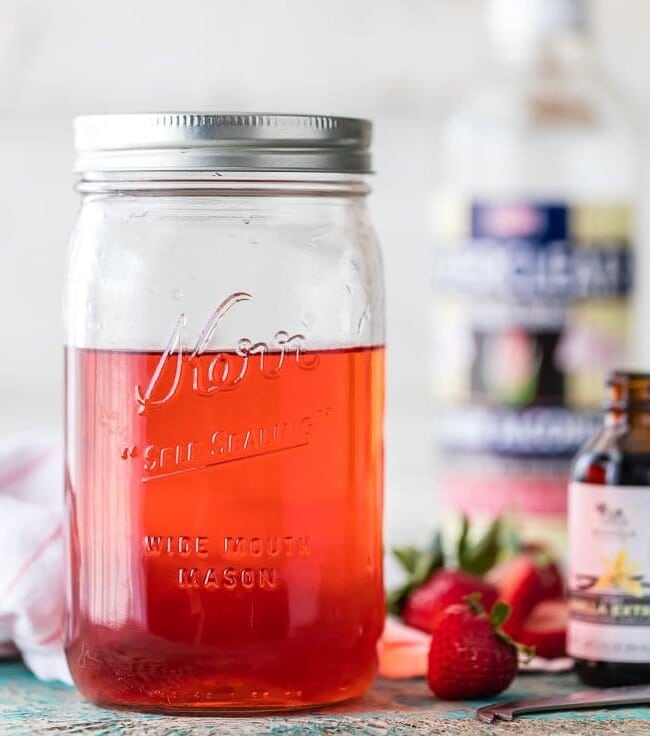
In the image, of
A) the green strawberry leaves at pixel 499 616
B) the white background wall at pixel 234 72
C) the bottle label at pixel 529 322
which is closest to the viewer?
the green strawberry leaves at pixel 499 616

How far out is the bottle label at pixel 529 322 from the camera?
164 cm

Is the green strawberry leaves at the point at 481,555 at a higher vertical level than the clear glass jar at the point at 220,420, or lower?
lower

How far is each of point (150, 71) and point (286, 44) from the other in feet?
0.65

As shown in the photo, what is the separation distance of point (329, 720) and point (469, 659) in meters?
0.10

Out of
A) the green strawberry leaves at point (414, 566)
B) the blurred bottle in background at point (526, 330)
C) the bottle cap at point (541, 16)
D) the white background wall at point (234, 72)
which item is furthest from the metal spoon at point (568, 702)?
A: the white background wall at point (234, 72)

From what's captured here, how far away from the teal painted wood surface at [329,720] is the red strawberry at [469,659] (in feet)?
0.03

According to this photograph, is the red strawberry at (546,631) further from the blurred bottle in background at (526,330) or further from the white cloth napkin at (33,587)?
the blurred bottle in background at (526,330)

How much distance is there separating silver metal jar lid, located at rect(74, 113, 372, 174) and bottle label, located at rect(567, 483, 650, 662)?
25 cm

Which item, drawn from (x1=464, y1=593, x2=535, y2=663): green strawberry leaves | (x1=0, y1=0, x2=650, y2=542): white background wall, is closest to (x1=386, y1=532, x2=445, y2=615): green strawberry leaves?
(x1=464, y1=593, x2=535, y2=663): green strawberry leaves

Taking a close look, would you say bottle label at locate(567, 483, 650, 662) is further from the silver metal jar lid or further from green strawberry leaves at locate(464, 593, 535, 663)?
the silver metal jar lid

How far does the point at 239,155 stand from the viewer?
32.1 inches

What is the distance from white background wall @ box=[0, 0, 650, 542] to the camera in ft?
7.16

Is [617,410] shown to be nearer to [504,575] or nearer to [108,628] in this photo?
[504,575]

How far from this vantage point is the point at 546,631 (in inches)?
40.5
